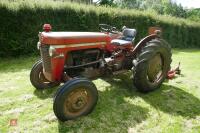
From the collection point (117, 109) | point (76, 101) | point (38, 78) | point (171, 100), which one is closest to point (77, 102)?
point (76, 101)

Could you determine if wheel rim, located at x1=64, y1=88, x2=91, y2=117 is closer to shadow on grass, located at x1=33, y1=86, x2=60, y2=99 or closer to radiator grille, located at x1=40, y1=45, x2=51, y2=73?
radiator grille, located at x1=40, y1=45, x2=51, y2=73

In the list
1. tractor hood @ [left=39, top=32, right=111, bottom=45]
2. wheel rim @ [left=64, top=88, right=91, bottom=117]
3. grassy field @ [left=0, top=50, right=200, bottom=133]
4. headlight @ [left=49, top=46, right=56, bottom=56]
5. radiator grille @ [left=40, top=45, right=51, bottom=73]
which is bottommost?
grassy field @ [left=0, top=50, right=200, bottom=133]

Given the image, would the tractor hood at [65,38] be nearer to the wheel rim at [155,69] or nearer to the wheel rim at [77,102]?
the wheel rim at [77,102]

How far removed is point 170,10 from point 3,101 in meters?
51.2

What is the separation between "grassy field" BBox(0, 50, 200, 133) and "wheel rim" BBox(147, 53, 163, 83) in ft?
1.01

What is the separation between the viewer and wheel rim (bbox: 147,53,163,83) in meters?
5.60

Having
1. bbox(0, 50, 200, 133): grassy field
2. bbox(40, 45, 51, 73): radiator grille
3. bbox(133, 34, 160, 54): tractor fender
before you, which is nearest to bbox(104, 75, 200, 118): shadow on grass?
bbox(0, 50, 200, 133): grassy field

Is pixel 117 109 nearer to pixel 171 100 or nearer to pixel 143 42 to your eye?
pixel 171 100

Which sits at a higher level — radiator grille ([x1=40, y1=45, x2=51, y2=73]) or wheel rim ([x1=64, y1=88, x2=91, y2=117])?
radiator grille ([x1=40, y1=45, x2=51, y2=73])

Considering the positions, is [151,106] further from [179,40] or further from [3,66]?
[179,40]

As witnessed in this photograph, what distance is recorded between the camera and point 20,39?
10.1m

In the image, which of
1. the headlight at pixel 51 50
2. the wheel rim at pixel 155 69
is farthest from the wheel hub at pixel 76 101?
the wheel rim at pixel 155 69

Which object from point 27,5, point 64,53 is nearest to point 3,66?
point 27,5

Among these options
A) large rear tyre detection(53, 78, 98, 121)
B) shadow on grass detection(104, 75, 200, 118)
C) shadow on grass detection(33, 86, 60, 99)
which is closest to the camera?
large rear tyre detection(53, 78, 98, 121)
